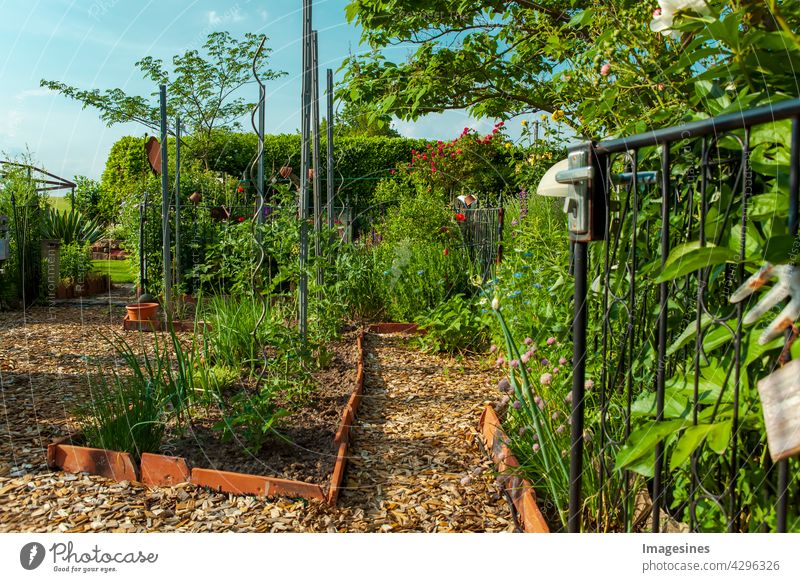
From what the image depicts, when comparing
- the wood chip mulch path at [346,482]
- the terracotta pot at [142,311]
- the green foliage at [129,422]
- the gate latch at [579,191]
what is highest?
the gate latch at [579,191]

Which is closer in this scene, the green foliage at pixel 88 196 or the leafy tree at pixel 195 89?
the leafy tree at pixel 195 89

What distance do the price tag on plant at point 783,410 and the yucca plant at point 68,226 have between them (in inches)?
300

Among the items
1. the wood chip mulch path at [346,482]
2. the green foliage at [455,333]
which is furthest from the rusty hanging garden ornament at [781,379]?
the green foliage at [455,333]

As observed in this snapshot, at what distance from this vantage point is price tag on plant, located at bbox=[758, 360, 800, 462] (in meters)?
0.85

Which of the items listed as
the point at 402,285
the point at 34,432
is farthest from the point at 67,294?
the point at 34,432

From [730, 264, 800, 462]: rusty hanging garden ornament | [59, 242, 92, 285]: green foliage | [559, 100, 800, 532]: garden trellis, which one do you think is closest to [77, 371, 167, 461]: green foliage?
[559, 100, 800, 532]: garden trellis

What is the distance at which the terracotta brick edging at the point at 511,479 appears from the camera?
1.71 m

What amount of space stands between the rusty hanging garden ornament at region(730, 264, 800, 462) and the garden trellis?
0.03 metres

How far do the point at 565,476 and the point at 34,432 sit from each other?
221 centimetres

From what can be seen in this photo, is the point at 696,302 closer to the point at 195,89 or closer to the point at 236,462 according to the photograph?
the point at 236,462

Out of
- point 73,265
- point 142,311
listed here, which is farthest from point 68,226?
point 142,311

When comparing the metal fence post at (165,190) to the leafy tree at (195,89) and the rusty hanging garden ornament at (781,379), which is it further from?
the rusty hanging garden ornament at (781,379)

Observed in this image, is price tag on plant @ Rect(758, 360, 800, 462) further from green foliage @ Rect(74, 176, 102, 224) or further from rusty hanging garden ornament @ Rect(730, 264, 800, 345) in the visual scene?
green foliage @ Rect(74, 176, 102, 224)
